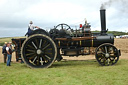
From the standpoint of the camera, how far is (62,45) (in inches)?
399

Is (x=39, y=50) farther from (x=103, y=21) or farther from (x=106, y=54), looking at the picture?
(x=103, y=21)

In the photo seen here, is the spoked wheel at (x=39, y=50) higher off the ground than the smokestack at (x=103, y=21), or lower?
lower

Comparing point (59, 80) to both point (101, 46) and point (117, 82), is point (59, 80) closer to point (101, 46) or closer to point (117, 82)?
point (117, 82)

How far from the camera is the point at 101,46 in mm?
9742

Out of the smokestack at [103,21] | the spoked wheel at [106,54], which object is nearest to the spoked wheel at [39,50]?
Answer: the spoked wheel at [106,54]

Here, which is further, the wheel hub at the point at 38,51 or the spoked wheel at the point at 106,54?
the spoked wheel at the point at 106,54

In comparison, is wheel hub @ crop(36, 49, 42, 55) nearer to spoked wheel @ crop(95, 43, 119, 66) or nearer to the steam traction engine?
the steam traction engine

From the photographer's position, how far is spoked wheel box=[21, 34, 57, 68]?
9297 mm

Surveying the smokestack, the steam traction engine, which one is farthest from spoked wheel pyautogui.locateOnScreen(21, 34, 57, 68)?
the smokestack

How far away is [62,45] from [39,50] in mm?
1450

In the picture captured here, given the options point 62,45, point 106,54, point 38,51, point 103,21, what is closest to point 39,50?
point 38,51

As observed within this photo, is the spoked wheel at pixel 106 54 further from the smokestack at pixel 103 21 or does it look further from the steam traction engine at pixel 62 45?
the smokestack at pixel 103 21

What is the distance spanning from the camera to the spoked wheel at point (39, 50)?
9.30 metres

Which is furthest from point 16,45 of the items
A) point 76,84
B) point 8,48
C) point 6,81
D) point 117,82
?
point 117,82
